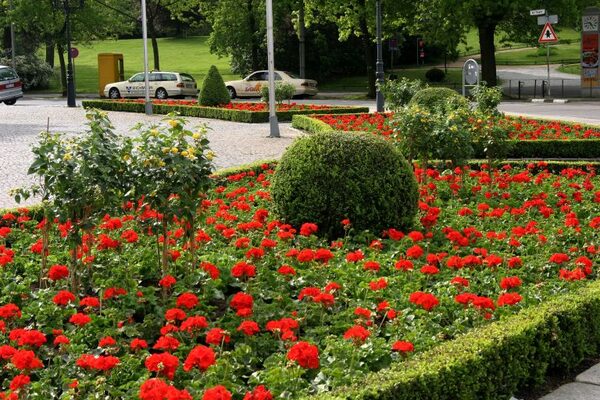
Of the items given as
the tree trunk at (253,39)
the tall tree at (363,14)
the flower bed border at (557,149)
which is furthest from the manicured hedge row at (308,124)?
the tree trunk at (253,39)

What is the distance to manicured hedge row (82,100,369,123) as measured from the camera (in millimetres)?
27297

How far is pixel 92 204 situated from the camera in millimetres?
6914

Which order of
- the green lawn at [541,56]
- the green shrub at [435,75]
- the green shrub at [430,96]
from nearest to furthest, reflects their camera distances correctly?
the green shrub at [430,96]
the green shrub at [435,75]
the green lawn at [541,56]

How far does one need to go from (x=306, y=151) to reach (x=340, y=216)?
72 centimetres

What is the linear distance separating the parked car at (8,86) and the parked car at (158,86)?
4085 millimetres

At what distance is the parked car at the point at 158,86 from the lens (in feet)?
133

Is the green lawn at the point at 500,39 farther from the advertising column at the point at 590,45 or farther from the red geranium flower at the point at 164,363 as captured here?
the red geranium flower at the point at 164,363

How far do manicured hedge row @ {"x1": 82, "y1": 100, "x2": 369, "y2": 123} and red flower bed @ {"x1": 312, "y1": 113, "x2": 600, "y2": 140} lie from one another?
435 centimetres

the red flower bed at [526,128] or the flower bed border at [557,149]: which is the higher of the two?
the red flower bed at [526,128]

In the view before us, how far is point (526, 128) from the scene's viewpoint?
19203 millimetres

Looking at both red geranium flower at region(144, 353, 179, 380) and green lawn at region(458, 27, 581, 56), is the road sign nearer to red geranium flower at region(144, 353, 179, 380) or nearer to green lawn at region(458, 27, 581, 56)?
red geranium flower at region(144, 353, 179, 380)

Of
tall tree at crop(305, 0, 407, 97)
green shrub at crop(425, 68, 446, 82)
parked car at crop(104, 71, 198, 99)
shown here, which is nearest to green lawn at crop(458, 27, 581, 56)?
green shrub at crop(425, 68, 446, 82)

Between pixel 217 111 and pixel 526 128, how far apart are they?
12.5 metres

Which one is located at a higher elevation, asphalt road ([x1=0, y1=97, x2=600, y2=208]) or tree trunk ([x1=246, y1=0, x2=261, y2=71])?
tree trunk ([x1=246, y1=0, x2=261, y2=71])
